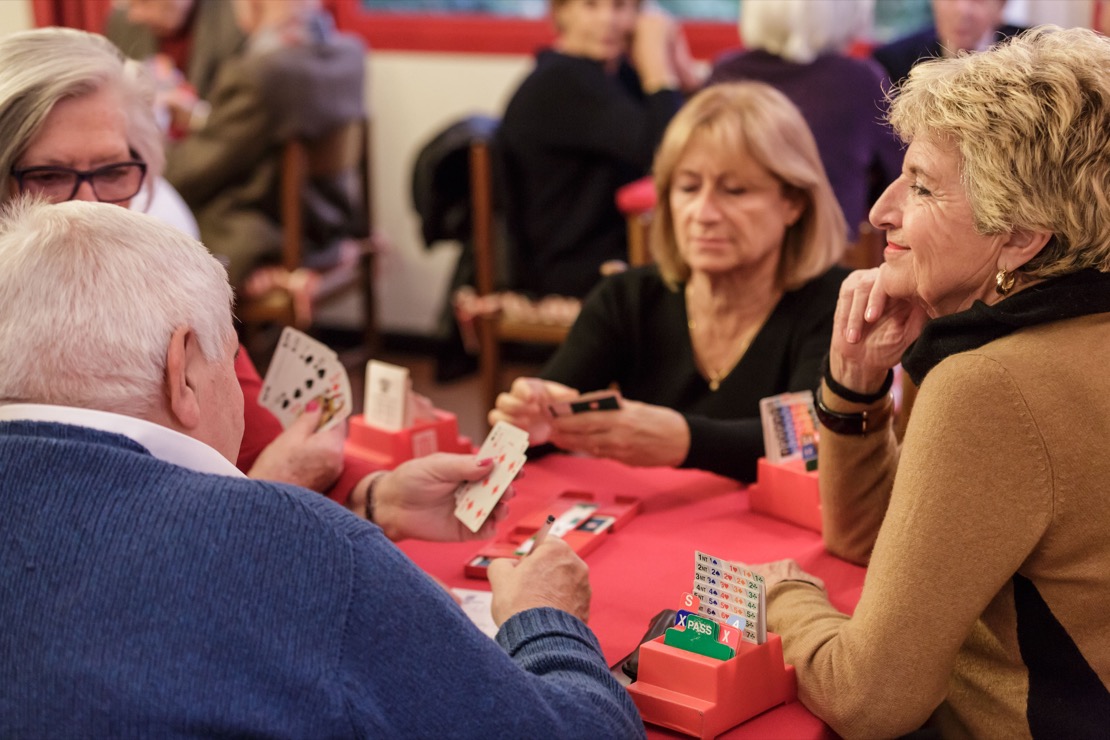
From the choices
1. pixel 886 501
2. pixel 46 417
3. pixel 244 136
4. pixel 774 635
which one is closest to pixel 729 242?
pixel 886 501

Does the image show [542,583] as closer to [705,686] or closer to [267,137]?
[705,686]

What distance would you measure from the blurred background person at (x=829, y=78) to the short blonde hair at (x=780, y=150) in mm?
1175

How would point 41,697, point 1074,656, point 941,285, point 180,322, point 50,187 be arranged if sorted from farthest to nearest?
point 50,187 → point 941,285 → point 1074,656 → point 180,322 → point 41,697

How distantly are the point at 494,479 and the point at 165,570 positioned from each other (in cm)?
77

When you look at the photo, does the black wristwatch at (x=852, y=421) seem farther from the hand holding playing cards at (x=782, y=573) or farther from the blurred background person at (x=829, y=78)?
the blurred background person at (x=829, y=78)

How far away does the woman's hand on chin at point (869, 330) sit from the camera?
183 centimetres

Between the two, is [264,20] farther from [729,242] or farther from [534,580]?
[534,580]

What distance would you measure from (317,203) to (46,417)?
410 cm

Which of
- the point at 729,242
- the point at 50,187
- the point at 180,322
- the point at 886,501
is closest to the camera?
the point at 180,322

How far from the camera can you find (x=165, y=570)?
3.72ft

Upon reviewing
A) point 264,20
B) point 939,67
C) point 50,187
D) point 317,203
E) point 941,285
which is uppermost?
point 939,67

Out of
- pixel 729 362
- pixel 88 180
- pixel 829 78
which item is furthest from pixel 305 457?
pixel 829 78

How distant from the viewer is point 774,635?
1570mm

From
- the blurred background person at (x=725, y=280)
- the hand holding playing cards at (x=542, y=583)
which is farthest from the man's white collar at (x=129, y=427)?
the blurred background person at (x=725, y=280)
